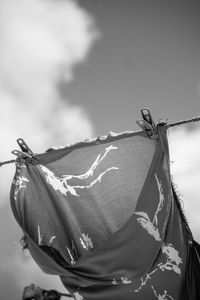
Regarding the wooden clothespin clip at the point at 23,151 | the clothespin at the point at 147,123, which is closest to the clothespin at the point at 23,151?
the wooden clothespin clip at the point at 23,151

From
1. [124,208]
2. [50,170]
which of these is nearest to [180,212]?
[124,208]

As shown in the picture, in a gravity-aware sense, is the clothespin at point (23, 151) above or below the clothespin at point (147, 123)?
above

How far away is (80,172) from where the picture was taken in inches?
140

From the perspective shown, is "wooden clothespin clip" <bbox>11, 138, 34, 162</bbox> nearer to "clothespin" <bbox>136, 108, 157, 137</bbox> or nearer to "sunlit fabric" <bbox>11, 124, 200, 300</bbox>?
"sunlit fabric" <bbox>11, 124, 200, 300</bbox>

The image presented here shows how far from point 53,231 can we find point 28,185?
60 cm

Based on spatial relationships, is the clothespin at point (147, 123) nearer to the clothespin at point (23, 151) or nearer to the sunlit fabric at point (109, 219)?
the sunlit fabric at point (109, 219)

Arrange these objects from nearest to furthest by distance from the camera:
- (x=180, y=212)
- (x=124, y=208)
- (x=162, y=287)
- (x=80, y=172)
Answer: (x=162, y=287)
(x=180, y=212)
(x=124, y=208)
(x=80, y=172)

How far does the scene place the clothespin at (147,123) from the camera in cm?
317

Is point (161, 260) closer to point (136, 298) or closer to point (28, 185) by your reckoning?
point (136, 298)

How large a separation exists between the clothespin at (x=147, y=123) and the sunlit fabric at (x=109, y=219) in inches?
2.2

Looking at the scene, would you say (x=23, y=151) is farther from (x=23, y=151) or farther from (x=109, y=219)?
(x=109, y=219)

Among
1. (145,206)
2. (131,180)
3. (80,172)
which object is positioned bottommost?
(145,206)

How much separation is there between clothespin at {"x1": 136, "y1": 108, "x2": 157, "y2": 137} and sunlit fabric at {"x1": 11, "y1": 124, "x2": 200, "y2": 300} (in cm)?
6

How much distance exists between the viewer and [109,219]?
331 centimetres
